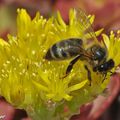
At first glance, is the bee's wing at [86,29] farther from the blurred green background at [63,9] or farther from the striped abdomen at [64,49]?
the blurred green background at [63,9]

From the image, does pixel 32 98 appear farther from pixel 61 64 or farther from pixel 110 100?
pixel 110 100

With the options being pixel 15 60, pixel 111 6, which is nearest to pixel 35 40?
pixel 15 60

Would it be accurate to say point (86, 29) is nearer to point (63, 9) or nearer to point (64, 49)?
point (64, 49)

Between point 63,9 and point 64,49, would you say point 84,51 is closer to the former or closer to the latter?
point 64,49

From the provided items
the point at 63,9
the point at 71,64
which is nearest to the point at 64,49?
the point at 71,64

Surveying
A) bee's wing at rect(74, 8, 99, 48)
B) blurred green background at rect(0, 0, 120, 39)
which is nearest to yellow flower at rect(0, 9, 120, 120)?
bee's wing at rect(74, 8, 99, 48)

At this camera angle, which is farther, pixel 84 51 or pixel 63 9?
pixel 63 9

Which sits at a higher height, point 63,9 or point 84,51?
point 63,9
